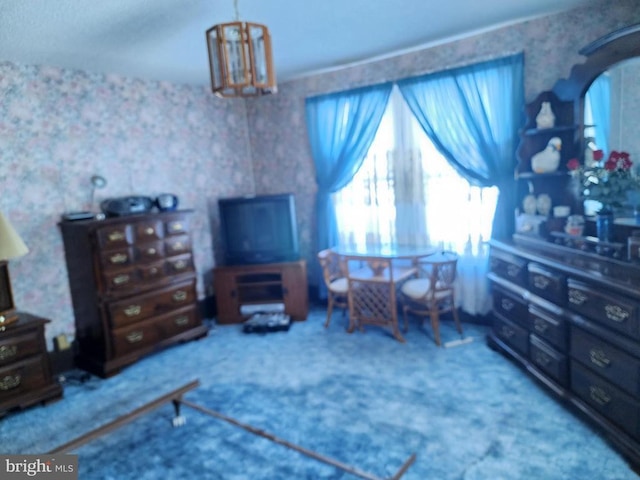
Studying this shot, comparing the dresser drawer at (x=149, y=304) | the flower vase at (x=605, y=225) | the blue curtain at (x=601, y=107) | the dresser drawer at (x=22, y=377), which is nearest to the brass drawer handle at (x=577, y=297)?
the flower vase at (x=605, y=225)

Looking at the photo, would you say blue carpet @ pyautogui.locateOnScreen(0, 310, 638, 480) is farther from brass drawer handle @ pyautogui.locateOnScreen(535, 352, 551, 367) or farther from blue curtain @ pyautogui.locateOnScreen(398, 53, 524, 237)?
blue curtain @ pyautogui.locateOnScreen(398, 53, 524, 237)

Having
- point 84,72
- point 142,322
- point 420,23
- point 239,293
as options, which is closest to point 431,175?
point 420,23

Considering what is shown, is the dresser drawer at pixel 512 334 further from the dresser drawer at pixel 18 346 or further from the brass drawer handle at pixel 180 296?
the dresser drawer at pixel 18 346

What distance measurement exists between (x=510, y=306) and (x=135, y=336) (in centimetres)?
293

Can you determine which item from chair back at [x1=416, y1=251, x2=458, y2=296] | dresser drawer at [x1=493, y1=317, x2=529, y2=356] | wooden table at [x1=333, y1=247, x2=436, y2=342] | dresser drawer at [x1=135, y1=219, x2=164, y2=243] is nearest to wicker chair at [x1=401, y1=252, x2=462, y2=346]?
chair back at [x1=416, y1=251, x2=458, y2=296]

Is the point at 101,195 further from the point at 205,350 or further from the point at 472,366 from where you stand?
the point at 472,366

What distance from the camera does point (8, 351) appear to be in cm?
273

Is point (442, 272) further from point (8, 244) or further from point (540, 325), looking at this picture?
point (8, 244)

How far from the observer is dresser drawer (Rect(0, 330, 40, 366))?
8.91ft

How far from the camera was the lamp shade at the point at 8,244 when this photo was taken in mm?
2562

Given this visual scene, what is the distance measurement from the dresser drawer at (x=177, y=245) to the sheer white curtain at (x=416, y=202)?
163 centimetres

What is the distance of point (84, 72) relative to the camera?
3502 mm

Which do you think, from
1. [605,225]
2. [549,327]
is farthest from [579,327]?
[605,225]

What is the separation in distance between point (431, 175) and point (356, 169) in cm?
76
